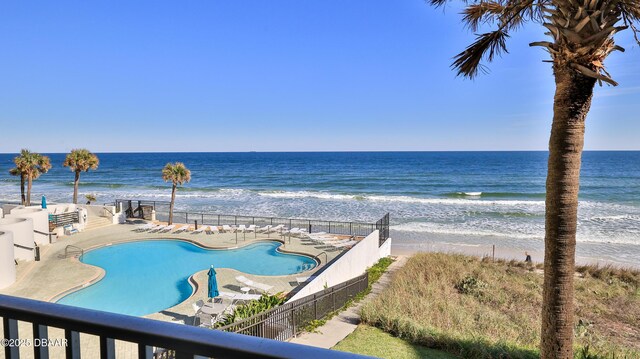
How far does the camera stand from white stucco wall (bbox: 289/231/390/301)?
12012 millimetres

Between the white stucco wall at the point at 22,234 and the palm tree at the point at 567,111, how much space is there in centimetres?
1765

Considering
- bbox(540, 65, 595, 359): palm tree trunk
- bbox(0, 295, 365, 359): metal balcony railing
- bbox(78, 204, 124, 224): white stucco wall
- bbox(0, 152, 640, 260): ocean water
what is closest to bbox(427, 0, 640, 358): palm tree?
bbox(540, 65, 595, 359): palm tree trunk

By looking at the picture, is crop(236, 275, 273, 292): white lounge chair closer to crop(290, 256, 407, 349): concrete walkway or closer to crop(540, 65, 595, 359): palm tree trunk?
crop(290, 256, 407, 349): concrete walkway

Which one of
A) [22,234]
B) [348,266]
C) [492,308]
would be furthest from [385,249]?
[22,234]

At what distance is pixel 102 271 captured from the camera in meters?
15.4

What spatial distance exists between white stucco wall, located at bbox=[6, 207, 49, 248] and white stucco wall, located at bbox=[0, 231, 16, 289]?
17.1ft

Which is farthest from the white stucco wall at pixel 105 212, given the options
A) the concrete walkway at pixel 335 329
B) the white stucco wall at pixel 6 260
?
the concrete walkway at pixel 335 329

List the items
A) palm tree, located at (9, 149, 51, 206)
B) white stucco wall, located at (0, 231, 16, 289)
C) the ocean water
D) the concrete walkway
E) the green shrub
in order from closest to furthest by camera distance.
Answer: the concrete walkway → the green shrub → white stucco wall, located at (0, 231, 16, 289) → palm tree, located at (9, 149, 51, 206) → the ocean water

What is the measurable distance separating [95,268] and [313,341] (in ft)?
35.5

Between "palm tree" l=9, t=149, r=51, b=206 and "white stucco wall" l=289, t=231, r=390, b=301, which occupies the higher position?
"palm tree" l=9, t=149, r=51, b=206

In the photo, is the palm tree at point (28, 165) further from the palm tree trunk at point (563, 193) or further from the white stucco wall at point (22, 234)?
the palm tree trunk at point (563, 193)

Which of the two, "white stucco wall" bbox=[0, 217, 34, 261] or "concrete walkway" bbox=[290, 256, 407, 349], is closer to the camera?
"concrete walkway" bbox=[290, 256, 407, 349]

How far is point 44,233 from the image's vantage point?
18391 mm

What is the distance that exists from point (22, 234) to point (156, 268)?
5.19 meters
